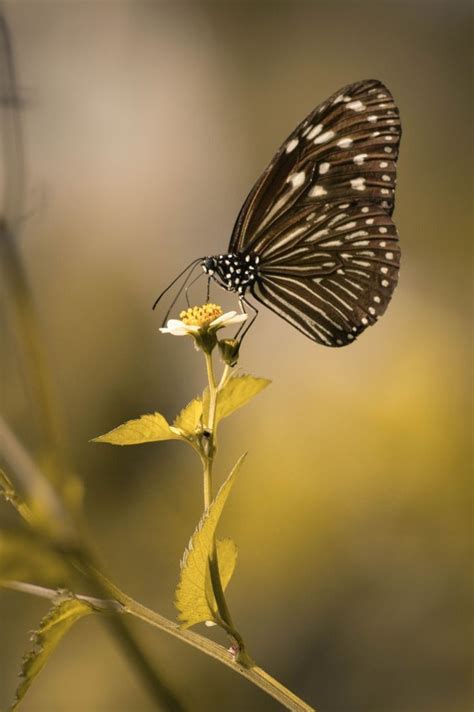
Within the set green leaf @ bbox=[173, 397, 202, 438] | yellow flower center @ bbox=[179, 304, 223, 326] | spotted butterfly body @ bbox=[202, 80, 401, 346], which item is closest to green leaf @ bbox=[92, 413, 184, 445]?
green leaf @ bbox=[173, 397, 202, 438]

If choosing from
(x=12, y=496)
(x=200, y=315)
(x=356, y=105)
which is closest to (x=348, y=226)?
(x=356, y=105)

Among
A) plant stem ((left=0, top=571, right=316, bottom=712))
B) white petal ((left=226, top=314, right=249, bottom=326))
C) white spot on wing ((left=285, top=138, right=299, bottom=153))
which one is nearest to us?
plant stem ((left=0, top=571, right=316, bottom=712))

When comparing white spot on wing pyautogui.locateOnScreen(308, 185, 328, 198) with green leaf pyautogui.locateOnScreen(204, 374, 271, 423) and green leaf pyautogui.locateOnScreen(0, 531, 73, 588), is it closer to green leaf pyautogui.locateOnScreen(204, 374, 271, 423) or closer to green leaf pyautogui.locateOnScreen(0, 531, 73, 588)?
green leaf pyautogui.locateOnScreen(204, 374, 271, 423)

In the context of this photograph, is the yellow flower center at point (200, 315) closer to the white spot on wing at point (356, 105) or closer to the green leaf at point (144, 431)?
the green leaf at point (144, 431)

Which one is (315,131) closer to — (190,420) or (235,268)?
(235,268)

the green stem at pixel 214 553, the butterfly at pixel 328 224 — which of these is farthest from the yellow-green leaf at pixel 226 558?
the butterfly at pixel 328 224

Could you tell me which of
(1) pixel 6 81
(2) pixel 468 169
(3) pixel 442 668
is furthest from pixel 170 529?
(2) pixel 468 169
